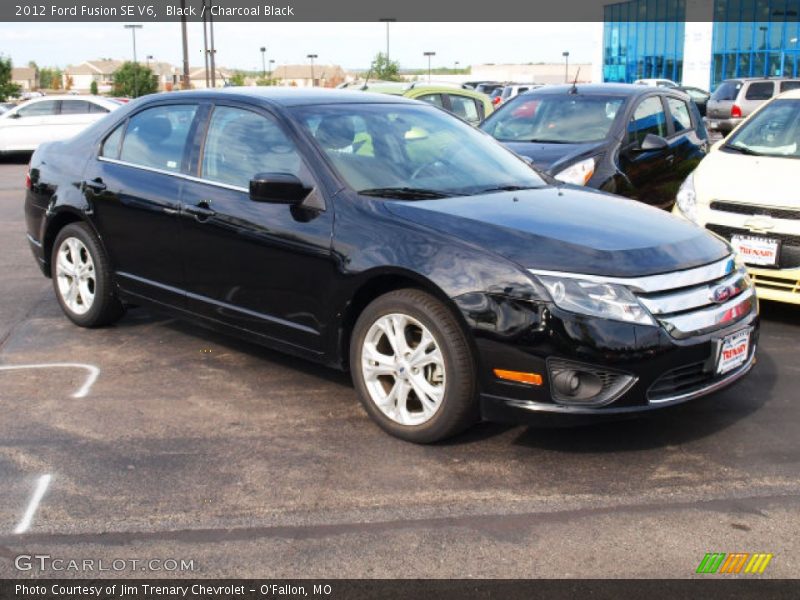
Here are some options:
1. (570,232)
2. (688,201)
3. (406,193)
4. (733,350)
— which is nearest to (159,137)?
(406,193)

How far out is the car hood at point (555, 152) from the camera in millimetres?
8289

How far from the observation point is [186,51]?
35.1m

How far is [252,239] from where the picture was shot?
490cm

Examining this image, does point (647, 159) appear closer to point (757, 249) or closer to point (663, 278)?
point (757, 249)

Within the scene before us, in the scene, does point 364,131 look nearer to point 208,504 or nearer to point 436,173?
point 436,173

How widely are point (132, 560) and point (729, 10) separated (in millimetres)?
46137

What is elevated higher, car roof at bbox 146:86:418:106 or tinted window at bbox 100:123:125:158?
car roof at bbox 146:86:418:106

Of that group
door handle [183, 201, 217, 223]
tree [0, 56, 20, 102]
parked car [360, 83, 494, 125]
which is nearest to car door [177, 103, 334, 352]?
door handle [183, 201, 217, 223]

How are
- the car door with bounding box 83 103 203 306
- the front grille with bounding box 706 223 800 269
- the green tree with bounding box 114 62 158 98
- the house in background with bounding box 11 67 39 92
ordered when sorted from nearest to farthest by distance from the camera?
the car door with bounding box 83 103 203 306, the front grille with bounding box 706 223 800 269, the green tree with bounding box 114 62 158 98, the house in background with bounding box 11 67 39 92

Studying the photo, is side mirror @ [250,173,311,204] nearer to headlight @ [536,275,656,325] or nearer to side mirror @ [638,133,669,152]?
headlight @ [536,275,656,325]

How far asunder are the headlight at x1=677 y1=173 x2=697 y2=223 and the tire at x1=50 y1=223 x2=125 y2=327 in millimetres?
4022

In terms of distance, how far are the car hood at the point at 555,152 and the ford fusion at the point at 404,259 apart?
2608mm

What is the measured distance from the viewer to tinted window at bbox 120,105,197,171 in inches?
217

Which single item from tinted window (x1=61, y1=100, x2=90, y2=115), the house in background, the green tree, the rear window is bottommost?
tinted window (x1=61, y1=100, x2=90, y2=115)
